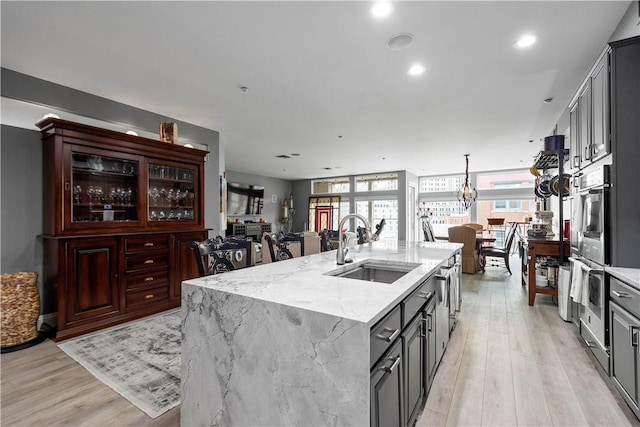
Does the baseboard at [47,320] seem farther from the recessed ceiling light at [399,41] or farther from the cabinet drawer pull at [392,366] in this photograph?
the recessed ceiling light at [399,41]

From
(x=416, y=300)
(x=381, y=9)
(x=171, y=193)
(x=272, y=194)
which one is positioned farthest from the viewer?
(x=272, y=194)

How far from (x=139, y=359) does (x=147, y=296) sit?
3.84ft

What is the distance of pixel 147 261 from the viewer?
347 cm

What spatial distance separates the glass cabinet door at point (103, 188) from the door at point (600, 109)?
4.63 meters

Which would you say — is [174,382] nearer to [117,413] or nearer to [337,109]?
[117,413]

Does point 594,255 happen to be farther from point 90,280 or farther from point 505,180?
point 505,180

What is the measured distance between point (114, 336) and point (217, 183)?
2.56m

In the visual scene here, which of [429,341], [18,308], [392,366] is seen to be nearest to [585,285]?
[429,341]

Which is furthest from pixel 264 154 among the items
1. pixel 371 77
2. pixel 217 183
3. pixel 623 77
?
pixel 623 77

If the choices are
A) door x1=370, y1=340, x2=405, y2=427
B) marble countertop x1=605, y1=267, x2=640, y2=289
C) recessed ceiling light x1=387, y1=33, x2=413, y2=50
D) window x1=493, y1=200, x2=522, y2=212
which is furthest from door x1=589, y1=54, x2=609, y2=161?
window x1=493, y1=200, x2=522, y2=212

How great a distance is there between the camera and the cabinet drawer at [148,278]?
10.9 ft

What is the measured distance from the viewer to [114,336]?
9.61ft

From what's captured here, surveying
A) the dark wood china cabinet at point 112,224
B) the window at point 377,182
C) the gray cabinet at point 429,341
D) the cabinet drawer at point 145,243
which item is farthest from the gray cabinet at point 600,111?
the window at point 377,182

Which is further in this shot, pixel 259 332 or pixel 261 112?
pixel 261 112
